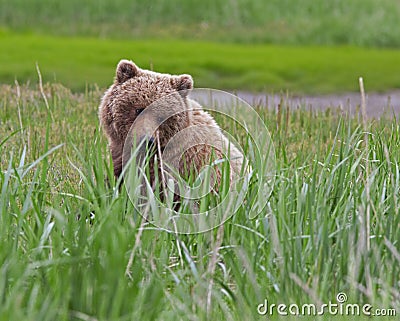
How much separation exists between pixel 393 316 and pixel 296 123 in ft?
13.2

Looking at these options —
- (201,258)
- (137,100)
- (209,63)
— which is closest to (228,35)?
(209,63)

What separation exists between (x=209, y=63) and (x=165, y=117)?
921cm

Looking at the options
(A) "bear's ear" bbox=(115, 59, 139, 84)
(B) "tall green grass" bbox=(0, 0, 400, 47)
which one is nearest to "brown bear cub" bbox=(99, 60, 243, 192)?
(A) "bear's ear" bbox=(115, 59, 139, 84)

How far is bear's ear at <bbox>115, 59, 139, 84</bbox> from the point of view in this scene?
4469 millimetres

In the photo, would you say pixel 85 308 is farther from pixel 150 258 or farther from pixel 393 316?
pixel 393 316

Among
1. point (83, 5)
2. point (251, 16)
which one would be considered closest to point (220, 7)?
point (251, 16)

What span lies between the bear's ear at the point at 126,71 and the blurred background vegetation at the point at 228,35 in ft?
28.6

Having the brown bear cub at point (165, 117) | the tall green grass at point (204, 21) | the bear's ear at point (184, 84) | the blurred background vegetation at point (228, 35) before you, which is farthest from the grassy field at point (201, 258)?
the tall green grass at point (204, 21)

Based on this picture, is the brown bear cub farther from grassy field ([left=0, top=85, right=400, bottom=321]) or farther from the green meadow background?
grassy field ([left=0, top=85, right=400, bottom=321])

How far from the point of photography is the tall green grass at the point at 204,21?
15539 mm


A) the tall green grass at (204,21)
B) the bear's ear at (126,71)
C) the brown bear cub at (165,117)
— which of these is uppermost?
the bear's ear at (126,71)

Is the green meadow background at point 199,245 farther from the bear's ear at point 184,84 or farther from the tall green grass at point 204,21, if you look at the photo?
the tall green grass at point 204,21

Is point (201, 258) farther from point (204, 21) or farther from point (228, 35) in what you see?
point (204, 21)

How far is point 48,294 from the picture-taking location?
2820 millimetres
